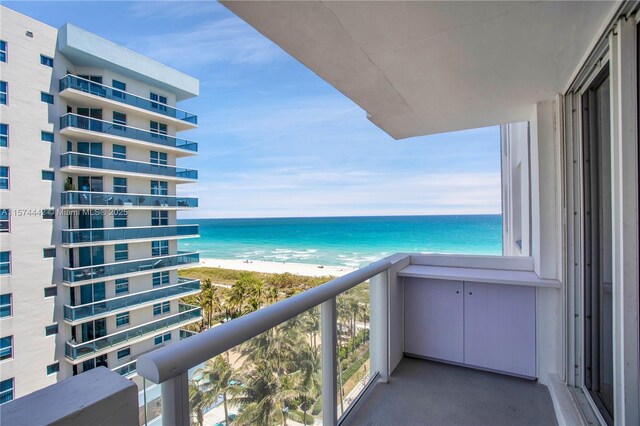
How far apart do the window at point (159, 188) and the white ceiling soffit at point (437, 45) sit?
13.6m

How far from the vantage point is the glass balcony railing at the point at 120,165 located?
34.9ft

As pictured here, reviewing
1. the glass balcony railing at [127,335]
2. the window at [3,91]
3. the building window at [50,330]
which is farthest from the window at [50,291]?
the window at [3,91]

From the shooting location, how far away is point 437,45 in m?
1.62

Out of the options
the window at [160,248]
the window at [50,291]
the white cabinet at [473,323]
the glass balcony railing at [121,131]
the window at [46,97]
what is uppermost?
the window at [46,97]

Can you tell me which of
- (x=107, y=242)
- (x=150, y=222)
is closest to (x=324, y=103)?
(x=150, y=222)

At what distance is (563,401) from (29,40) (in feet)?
54.6

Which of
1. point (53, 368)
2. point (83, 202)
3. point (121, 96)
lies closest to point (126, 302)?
point (53, 368)

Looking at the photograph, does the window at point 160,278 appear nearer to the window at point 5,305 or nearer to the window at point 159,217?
the window at point 159,217

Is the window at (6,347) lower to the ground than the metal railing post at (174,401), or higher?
lower

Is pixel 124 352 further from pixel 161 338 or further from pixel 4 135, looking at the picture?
pixel 4 135

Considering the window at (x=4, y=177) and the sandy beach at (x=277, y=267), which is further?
the sandy beach at (x=277, y=267)

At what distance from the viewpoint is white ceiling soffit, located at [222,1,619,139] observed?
1.30 m

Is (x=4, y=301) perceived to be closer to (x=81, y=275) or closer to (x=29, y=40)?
(x=81, y=275)

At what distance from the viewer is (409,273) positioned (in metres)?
2.84
